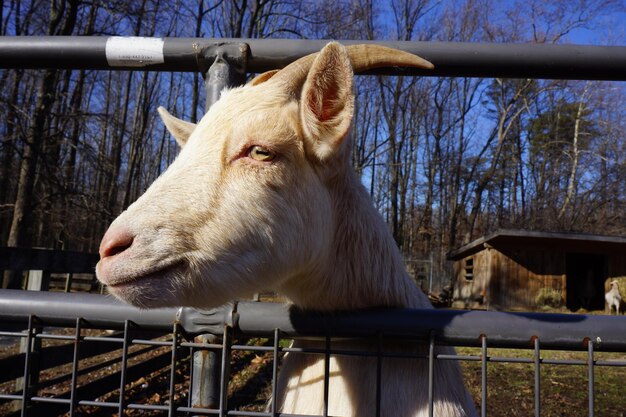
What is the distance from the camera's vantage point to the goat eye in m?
1.51

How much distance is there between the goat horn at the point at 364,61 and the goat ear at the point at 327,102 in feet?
0.27

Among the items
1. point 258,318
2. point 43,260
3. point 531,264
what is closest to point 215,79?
point 258,318

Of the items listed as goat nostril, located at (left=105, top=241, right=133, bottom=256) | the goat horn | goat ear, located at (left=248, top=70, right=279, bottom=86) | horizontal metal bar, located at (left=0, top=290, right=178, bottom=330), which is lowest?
horizontal metal bar, located at (left=0, top=290, right=178, bottom=330)

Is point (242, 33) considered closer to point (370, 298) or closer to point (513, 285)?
point (513, 285)

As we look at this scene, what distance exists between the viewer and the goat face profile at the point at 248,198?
50.5 inches

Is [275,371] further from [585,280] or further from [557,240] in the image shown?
[585,280]

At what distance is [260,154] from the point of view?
1513 mm

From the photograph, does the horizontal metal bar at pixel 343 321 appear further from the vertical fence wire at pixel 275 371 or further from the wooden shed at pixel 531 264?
the wooden shed at pixel 531 264

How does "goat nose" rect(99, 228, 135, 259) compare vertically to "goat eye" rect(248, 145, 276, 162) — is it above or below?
below

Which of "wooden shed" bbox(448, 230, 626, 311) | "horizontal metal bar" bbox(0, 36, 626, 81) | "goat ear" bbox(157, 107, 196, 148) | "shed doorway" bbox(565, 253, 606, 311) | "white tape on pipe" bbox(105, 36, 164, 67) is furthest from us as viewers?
"shed doorway" bbox(565, 253, 606, 311)

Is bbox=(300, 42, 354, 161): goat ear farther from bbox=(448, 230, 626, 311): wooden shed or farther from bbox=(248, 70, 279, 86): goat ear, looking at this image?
bbox=(448, 230, 626, 311): wooden shed

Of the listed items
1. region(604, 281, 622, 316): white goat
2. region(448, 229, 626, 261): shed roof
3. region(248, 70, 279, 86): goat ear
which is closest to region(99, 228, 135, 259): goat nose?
region(248, 70, 279, 86): goat ear

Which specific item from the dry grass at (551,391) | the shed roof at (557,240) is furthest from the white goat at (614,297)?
the dry grass at (551,391)

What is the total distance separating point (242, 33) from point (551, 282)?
17.4m
